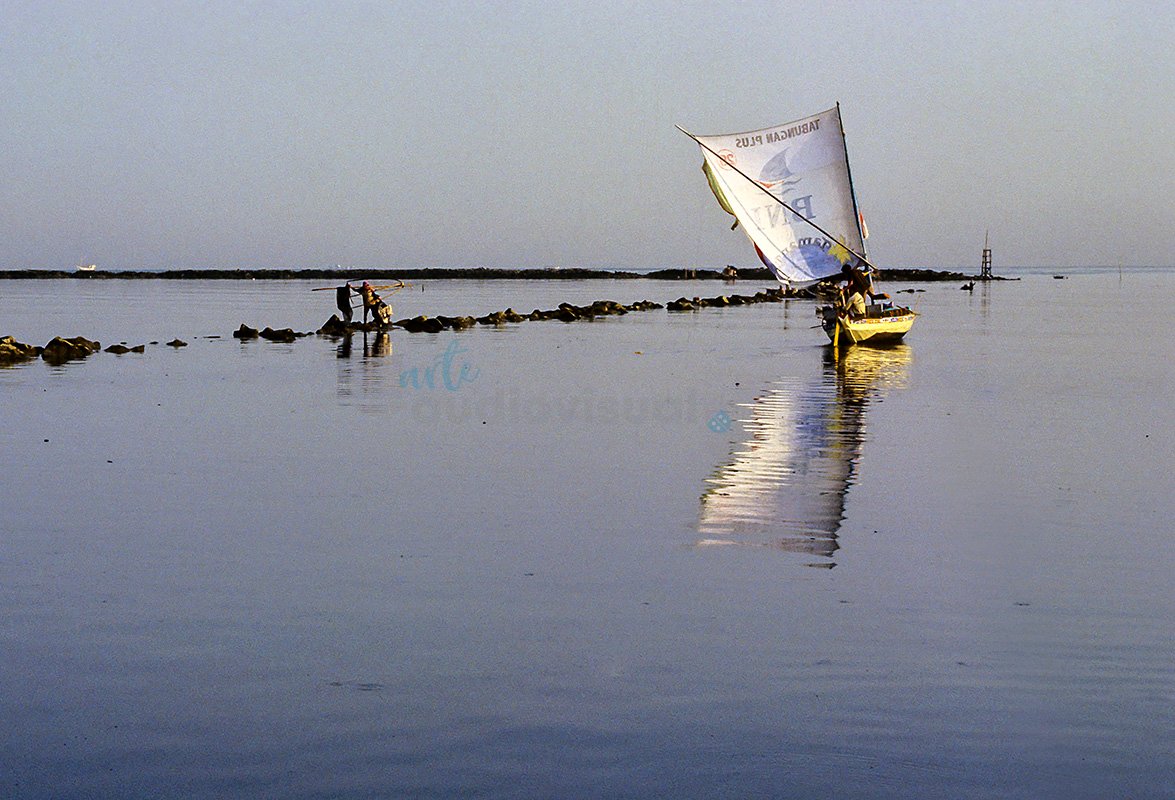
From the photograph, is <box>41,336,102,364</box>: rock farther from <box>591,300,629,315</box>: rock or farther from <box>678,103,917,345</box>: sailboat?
<box>591,300,629,315</box>: rock

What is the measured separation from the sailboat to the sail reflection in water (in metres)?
12.6

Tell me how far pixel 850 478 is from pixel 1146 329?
46.2m

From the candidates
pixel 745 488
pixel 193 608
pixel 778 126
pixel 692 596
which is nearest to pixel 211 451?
pixel 745 488

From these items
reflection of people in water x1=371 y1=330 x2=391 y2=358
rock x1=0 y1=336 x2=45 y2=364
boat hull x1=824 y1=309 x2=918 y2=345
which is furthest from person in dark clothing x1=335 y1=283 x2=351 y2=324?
boat hull x1=824 y1=309 x2=918 y2=345

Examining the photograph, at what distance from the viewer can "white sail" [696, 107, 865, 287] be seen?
138 feet

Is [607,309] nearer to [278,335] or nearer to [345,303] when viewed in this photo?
[345,303]

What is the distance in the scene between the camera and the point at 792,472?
1745 centimetres

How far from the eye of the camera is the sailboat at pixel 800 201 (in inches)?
1658

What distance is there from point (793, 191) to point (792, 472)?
2694cm

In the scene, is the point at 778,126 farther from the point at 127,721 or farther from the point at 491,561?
the point at 127,721

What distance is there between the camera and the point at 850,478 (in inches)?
671

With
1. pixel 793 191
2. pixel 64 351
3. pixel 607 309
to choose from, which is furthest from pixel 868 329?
pixel 607 309

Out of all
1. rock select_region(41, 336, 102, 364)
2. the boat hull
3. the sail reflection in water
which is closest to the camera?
the sail reflection in water

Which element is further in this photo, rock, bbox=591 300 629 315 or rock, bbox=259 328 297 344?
rock, bbox=591 300 629 315
